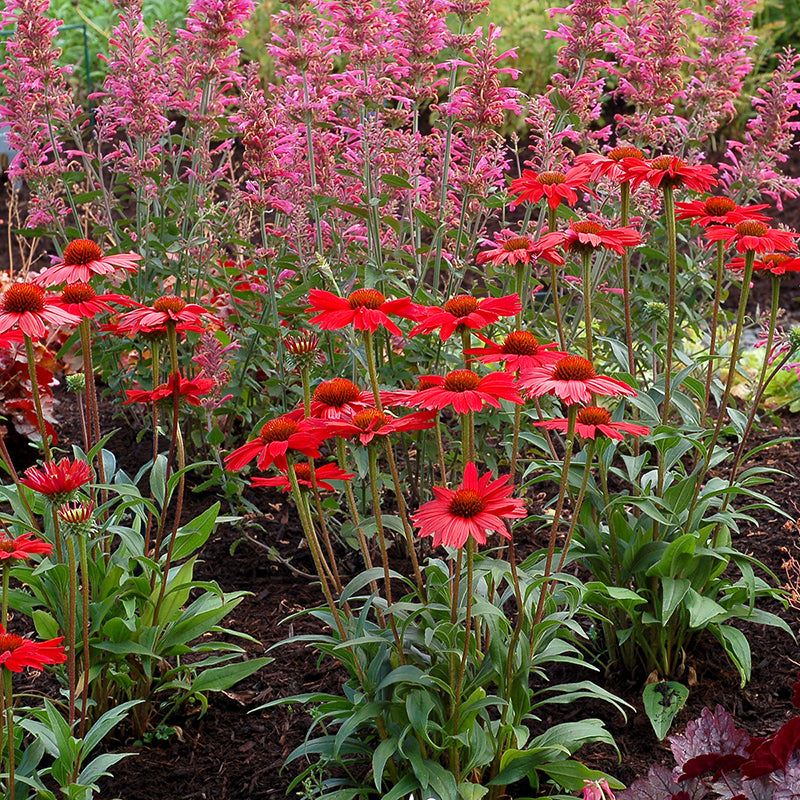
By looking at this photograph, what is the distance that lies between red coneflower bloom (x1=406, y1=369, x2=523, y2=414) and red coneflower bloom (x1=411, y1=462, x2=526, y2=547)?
114mm

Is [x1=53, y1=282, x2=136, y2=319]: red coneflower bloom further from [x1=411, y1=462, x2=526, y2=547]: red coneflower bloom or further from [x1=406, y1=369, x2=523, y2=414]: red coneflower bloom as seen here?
[x1=411, y1=462, x2=526, y2=547]: red coneflower bloom

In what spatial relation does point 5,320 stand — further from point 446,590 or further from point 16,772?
point 446,590

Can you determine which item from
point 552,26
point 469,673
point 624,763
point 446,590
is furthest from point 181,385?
point 552,26

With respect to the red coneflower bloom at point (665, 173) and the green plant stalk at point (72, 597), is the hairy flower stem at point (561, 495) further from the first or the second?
the green plant stalk at point (72, 597)

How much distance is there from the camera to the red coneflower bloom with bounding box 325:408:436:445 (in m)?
1.68

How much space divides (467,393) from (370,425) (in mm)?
184

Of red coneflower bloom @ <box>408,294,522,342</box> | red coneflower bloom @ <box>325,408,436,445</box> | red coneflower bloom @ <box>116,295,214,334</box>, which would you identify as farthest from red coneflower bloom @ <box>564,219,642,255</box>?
red coneflower bloom @ <box>116,295,214,334</box>

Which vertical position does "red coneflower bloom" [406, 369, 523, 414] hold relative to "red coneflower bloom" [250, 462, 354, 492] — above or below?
above

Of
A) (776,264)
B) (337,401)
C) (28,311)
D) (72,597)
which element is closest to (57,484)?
(72,597)

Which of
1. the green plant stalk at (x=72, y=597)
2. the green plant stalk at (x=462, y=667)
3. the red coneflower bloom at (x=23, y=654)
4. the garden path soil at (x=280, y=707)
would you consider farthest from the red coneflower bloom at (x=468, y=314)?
the garden path soil at (x=280, y=707)

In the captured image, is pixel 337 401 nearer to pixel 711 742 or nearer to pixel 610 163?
pixel 610 163

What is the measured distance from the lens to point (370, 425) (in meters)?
1.71

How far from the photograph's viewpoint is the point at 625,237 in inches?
81.0

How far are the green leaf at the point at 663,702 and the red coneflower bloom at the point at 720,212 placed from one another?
3.83 feet
